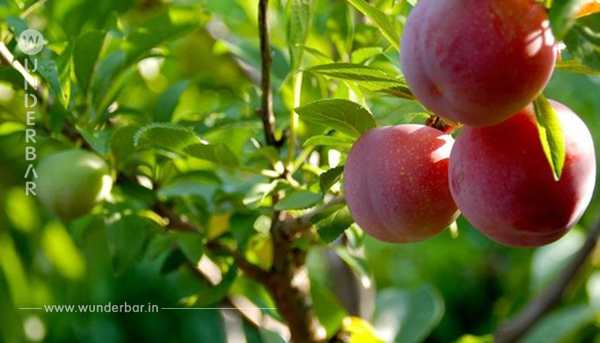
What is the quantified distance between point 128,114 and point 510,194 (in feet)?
Result: 1.57

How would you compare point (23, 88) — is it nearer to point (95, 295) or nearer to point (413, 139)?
point (413, 139)

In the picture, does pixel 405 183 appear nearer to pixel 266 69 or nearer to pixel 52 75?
pixel 266 69

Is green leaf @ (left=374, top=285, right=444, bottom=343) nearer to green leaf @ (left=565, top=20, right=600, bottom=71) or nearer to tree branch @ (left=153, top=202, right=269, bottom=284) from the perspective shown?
tree branch @ (left=153, top=202, right=269, bottom=284)

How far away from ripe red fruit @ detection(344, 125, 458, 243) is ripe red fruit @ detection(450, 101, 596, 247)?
0.06 m

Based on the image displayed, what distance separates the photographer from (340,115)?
555 millimetres

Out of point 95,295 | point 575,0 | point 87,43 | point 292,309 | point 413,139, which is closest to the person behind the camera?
point 575,0

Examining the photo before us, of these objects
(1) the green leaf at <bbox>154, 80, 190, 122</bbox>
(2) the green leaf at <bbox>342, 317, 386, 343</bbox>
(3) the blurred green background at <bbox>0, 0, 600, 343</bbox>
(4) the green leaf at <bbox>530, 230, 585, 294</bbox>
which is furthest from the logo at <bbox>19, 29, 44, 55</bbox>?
(4) the green leaf at <bbox>530, 230, 585, 294</bbox>

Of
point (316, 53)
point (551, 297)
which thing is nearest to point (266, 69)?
point (316, 53)

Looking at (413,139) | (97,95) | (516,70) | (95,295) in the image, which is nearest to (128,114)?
(97,95)

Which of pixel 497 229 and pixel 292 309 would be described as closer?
pixel 497 229

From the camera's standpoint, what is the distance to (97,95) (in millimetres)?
807

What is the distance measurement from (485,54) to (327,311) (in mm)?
575

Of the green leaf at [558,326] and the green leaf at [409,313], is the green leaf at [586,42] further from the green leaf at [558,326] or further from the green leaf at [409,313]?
the green leaf at [558,326]

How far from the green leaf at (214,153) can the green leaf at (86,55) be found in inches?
6.0
